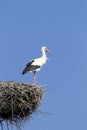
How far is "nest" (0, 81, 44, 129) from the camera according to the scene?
1675cm

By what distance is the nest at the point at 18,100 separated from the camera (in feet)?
55.0

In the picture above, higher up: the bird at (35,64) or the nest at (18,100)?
the bird at (35,64)

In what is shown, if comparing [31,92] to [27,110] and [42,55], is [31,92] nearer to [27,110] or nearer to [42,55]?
[27,110]

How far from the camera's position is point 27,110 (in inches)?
668

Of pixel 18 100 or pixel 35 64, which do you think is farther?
pixel 35 64

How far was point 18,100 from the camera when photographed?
660 inches

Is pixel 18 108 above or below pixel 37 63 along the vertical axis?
below

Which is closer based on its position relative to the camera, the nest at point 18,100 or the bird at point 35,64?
the nest at point 18,100

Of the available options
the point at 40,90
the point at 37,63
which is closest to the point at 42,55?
the point at 37,63

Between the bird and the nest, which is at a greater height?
the bird

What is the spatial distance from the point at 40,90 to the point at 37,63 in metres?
2.88

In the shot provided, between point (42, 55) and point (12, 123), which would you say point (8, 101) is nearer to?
point (12, 123)

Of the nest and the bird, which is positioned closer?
the nest

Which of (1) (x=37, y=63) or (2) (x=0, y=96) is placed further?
(1) (x=37, y=63)
